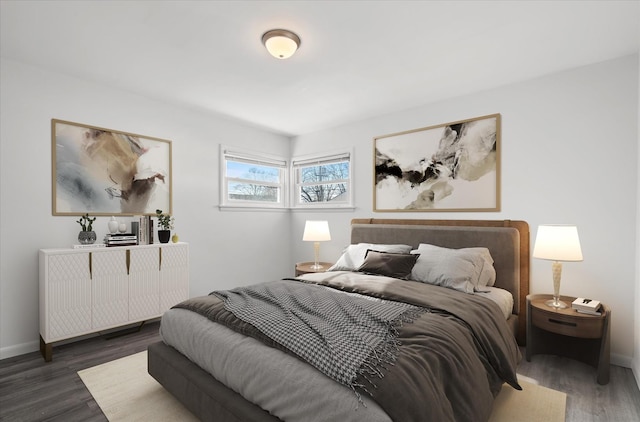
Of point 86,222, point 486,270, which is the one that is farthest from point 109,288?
point 486,270

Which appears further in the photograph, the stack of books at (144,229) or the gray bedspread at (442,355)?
the stack of books at (144,229)

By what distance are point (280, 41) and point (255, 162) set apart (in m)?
2.66

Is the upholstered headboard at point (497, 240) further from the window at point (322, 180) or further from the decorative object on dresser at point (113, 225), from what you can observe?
the decorative object on dresser at point (113, 225)

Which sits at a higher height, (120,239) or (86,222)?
(86,222)

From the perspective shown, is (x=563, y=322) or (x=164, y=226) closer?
(x=563, y=322)

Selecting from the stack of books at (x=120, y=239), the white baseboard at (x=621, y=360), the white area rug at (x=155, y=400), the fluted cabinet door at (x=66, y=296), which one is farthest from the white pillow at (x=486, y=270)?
the fluted cabinet door at (x=66, y=296)

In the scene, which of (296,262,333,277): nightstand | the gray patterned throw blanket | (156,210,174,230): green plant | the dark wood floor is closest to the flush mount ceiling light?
the gray patterned throw blanket

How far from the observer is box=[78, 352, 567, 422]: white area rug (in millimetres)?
1958

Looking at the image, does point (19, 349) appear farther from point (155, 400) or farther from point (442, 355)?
point (442, 355)

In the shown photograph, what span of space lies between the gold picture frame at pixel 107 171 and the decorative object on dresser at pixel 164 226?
0.38 feet

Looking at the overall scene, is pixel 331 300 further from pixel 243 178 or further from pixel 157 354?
pixel 243 178

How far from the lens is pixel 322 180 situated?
484cm

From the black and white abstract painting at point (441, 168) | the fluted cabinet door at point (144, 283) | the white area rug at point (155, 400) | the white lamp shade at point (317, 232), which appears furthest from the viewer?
the white lamp shade at point (317, 232)

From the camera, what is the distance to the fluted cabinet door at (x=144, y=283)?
3.18m
